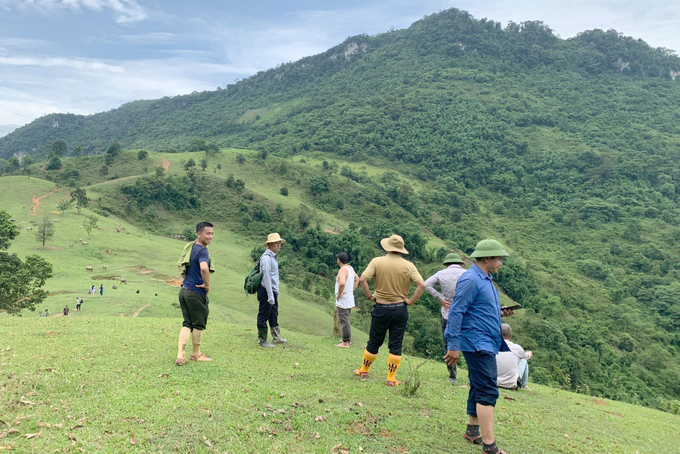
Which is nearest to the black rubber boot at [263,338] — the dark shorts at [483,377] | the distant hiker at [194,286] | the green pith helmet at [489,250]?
the distant hiker at [194,286]

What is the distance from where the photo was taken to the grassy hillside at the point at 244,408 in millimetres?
4293

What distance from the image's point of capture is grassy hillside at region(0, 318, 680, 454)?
4.29 metres

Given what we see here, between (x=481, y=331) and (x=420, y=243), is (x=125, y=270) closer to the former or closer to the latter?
(x=481, y=331)

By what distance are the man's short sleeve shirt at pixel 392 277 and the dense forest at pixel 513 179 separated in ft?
35.4

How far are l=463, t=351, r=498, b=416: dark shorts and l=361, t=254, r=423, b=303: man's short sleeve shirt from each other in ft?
6.68

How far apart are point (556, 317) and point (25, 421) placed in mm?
57413

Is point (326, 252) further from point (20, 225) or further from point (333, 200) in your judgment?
point (20, 225)

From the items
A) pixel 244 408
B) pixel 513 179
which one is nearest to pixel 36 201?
pixel 244 408

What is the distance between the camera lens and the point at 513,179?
113438mm

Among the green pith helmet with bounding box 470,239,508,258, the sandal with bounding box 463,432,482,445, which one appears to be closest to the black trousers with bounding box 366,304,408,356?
the sandal with bounding box 463,432,482,445

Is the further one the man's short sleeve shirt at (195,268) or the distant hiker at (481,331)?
the man's short sleeve shirt at (195,268)

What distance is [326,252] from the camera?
57875 mm

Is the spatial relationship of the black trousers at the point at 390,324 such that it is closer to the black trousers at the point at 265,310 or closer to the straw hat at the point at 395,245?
the straw hat at the point at 395,245

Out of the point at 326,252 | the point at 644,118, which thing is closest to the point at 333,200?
the point at 326,252
